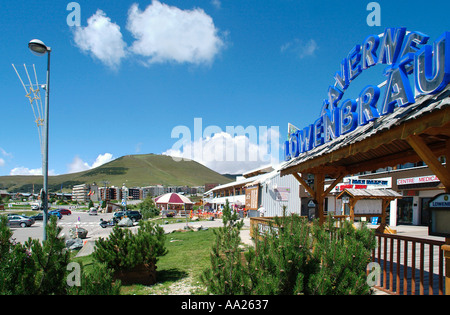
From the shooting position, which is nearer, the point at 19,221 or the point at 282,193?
the point at 282,193

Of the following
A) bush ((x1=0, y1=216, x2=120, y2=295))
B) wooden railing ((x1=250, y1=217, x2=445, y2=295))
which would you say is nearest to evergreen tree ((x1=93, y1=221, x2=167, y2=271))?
wooden railing ((x1=250, y1=217, x2=445, y2=295))

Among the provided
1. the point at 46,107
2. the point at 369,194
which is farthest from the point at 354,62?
the point at 369,194

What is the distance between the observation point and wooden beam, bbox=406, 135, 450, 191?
Result: 12.8ft

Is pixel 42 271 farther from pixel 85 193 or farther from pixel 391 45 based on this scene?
pixel 85 193

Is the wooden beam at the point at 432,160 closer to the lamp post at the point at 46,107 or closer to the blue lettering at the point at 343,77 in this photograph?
the blue lettering at the point at 343,77

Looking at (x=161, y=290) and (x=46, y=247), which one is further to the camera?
(x=161, y=290)

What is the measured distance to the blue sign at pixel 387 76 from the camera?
163 inches

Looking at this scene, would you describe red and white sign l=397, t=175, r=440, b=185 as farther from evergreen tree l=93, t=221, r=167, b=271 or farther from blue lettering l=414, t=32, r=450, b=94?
evergreen tree l=93, t=221, r=167, b=271

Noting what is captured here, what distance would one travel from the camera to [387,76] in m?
5.55

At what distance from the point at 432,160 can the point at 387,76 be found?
2.23m
